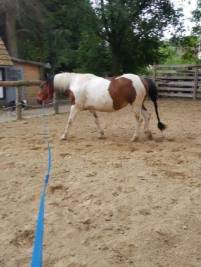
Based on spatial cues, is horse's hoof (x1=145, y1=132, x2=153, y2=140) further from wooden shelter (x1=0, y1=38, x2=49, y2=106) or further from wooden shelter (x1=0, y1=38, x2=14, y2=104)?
wooden shelter (x1=0, y1=38, x2=14, y2=104)

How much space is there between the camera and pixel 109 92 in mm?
6910

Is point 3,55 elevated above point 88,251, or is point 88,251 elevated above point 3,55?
point 3,55

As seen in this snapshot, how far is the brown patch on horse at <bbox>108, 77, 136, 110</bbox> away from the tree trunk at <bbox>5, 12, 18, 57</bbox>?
13.2m

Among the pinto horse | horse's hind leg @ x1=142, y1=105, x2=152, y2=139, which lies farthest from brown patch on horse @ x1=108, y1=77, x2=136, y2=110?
horse's hind leg @ x1=142, y1=105, x2=152, y2=139

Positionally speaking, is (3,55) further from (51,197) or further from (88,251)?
(88,251)

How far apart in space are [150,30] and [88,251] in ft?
52.3

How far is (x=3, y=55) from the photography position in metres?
15.1

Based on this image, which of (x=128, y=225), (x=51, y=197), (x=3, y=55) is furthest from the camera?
(x=3, y=55)

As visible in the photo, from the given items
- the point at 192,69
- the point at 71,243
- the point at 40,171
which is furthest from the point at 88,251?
the point at 192,69

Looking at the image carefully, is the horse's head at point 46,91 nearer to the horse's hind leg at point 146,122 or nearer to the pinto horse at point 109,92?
the pinto horse at point 109,92

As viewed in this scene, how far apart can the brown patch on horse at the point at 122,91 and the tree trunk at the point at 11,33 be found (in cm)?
1316

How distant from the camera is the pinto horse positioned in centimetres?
685

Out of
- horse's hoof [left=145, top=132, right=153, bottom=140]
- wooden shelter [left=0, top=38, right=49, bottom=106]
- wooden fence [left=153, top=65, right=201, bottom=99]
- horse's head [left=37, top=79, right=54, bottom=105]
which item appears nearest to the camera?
horse's hoof [left=145, top=132, right=153, bottom=140]

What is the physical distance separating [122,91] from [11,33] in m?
13.5
